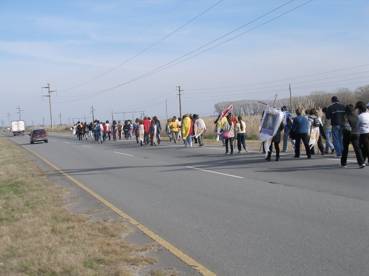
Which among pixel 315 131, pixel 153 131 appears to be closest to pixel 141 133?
pixel 153 131

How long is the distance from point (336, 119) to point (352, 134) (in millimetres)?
3062

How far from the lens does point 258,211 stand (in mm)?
9469

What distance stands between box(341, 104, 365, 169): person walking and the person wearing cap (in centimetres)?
229

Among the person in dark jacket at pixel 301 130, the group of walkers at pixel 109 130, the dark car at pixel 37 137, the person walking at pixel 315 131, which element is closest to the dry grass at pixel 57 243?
the person in dark jacket at pixel 301 130

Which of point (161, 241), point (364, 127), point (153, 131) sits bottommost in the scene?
point (161, 241)

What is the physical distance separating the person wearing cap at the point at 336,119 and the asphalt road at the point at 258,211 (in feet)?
2.39

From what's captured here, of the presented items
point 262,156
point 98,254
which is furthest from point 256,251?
point 262,156

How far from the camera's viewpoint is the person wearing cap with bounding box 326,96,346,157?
1794 cm

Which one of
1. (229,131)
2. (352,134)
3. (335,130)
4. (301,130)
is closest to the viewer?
(352,134)

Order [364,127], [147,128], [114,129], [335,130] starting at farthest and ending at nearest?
[114,129] → [147,128] → [335,130] → [364,127]

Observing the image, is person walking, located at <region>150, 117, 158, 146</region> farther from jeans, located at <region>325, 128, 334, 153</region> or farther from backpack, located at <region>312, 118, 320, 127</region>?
backpack, located at <region>312, 118, 320, 127</region>

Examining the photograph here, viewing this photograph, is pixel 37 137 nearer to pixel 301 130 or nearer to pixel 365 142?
pixel 301 130

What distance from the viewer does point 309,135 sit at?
62.0ft

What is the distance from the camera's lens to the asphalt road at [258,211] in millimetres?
6496
